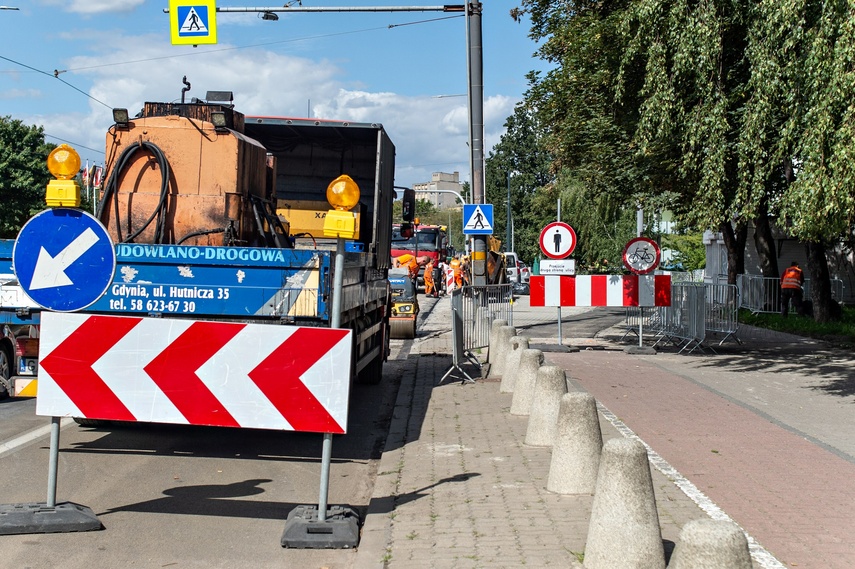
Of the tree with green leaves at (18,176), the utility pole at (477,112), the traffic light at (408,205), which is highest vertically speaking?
the tree with green leaves at (18,176)

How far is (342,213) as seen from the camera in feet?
20.2

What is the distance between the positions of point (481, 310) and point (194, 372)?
1020 cm

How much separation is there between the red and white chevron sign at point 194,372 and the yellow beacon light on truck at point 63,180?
75cm

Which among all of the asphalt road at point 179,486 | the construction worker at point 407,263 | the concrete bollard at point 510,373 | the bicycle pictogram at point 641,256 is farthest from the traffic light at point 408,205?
the construction worker at point 407,263

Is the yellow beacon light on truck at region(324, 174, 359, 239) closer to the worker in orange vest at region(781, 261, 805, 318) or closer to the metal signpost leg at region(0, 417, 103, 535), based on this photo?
the metal signpost leg at region(0, 417, 103, 535)

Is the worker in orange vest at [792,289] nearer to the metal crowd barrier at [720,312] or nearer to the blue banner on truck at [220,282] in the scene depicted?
the metal crowd barrier at [720,312]

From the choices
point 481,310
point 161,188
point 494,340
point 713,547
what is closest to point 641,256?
point 481,310

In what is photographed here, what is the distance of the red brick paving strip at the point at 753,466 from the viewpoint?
20.0 ft

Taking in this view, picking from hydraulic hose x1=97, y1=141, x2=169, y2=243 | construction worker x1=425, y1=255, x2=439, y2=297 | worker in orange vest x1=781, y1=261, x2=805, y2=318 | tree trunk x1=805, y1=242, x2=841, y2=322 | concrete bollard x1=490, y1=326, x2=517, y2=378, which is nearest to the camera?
hydraulic hose x1=97, y1=141, x2=169, y2=243

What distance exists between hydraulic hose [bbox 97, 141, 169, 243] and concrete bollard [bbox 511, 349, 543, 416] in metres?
4.15

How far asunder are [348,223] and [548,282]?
12.3 meters

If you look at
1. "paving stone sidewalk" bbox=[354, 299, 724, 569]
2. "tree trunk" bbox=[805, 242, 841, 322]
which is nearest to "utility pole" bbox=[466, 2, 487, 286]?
"paving stone sidewalk" bbox=[354, 299, 724, 569]

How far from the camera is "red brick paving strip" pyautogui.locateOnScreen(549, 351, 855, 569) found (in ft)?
20.0

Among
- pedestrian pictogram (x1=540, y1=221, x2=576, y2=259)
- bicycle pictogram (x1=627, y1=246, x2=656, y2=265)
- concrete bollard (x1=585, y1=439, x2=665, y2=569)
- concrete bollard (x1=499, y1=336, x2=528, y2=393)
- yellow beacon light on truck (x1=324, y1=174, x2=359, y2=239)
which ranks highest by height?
pedestrian pictogram (x1=540, y1=221, x2=576, y2=259)
